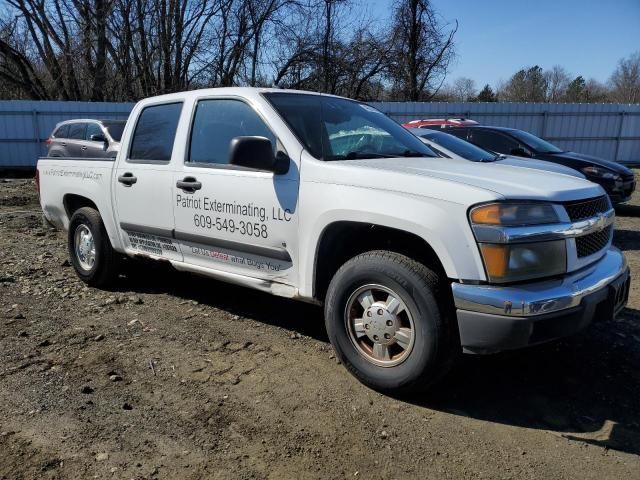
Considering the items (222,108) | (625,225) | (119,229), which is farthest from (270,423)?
(625,225)

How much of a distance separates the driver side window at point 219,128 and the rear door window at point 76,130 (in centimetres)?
1029

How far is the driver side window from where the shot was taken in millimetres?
3977

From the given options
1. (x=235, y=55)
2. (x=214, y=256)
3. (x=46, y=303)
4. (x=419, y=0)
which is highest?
(x=419, y=0)

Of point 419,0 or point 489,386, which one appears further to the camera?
point 419,0

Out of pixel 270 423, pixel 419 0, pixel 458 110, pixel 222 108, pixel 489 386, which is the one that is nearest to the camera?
pixel 270 423

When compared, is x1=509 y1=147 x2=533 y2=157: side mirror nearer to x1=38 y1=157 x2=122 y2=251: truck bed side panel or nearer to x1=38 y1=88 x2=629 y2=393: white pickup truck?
x1=38 y1=88 x2=629 y2=393: white pickup truck

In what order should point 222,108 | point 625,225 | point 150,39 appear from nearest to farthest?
point 222,108 < point 625,225 < point 150,39

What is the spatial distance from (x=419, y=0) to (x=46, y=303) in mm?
24840

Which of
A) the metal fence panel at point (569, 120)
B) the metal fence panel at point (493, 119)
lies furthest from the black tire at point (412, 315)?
the metal fence panel at point (569, 120)

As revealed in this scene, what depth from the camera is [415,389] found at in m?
3.18

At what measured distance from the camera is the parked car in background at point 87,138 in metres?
12.1

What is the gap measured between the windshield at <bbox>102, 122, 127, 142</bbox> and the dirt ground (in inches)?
307

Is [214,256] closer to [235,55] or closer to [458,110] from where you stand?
[458,110]

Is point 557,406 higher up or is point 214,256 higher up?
point 214,256
